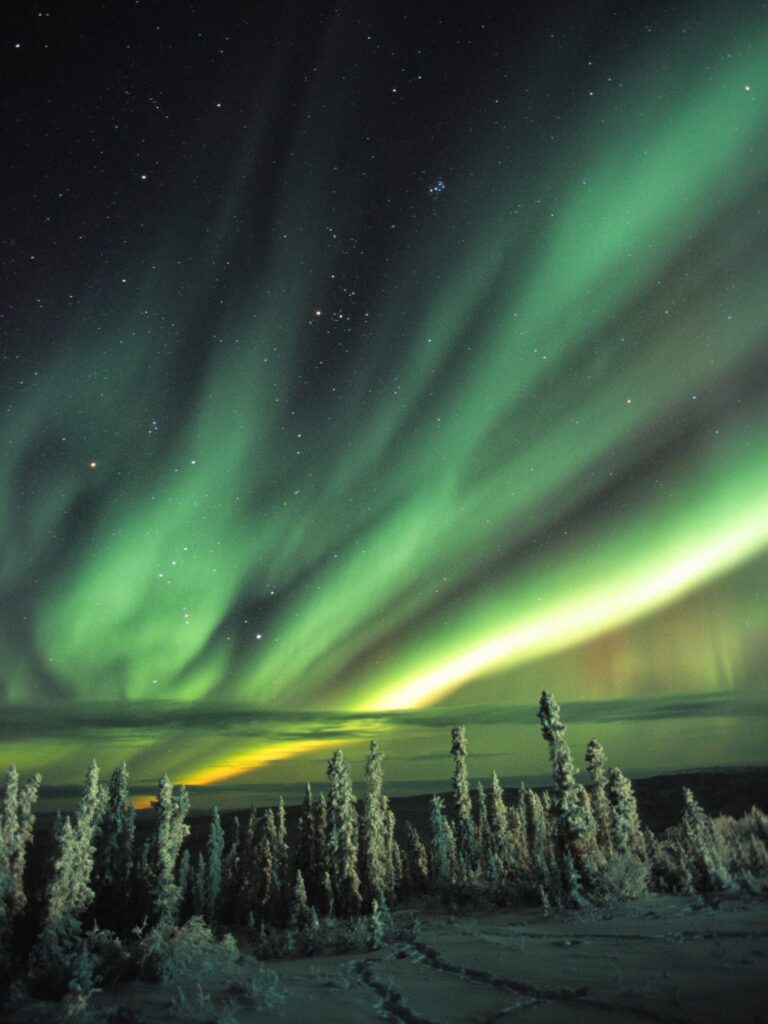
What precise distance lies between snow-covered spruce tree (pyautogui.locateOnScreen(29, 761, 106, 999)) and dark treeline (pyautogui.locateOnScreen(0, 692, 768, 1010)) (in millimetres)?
73

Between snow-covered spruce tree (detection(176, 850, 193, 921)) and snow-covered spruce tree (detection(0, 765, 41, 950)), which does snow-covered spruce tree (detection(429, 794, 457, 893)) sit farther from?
snow-covered spruce tree (detection(0, 765, 41, 950))

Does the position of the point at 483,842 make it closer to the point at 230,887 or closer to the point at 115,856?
the point at 230,887

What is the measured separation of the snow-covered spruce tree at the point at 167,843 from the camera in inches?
1699

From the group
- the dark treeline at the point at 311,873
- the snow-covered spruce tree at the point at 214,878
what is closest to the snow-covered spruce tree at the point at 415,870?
the dark treeline at the point at 311,873

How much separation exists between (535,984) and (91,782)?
4138 cm

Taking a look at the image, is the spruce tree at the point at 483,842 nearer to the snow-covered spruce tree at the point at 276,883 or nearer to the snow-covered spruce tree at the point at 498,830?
the snow-covered spruce tree at the point at 498,830

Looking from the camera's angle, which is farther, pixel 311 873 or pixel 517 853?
pixel 517 853

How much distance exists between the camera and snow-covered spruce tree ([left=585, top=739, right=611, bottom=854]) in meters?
58.1

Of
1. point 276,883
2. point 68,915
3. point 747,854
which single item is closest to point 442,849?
point 276,883

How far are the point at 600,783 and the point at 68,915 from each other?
1887 inches

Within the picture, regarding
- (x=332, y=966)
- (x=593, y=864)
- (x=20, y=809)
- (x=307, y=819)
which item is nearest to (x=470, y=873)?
(x=307, y=819)

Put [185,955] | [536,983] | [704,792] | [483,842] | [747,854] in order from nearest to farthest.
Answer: [536,983] < [185,955] < [747,854] < [483,842] < [704,792]

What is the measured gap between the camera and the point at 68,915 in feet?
108

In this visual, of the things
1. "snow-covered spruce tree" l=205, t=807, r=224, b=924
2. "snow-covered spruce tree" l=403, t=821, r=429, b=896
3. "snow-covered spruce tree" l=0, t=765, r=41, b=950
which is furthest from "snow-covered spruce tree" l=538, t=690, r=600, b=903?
"snow-covered spruce tree" l=205, t=807, r=224, b=924
